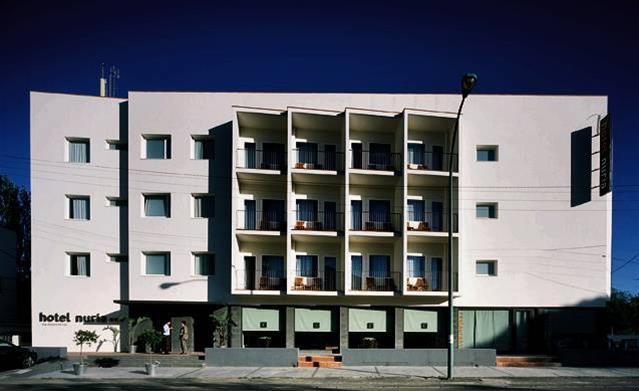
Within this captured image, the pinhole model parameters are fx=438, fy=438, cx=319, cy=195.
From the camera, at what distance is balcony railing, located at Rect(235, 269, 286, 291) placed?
23.4 metres

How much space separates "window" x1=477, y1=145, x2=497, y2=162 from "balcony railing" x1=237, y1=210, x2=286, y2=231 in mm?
11741

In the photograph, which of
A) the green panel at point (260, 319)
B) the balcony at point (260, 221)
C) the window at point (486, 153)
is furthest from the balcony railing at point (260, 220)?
the window at point (486, 153)

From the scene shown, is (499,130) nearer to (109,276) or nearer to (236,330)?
(236,330)

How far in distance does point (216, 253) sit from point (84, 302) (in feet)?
25.6

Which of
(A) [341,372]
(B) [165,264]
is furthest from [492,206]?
(B) [165,264]

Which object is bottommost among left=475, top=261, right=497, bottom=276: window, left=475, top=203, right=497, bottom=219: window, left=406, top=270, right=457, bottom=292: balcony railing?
left=406, top=270, right=457, bottom=292: balcony railing

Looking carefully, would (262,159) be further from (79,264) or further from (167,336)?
(79,264)

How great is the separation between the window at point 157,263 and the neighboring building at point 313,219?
4.7 inches

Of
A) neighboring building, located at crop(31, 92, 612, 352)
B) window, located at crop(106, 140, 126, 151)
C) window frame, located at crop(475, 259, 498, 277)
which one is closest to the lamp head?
neighboring building, located at crop(31, 92, 612, 352)

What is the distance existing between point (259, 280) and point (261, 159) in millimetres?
6664

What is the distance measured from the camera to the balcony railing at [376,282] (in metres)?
23.6

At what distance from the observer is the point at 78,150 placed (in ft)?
81.7

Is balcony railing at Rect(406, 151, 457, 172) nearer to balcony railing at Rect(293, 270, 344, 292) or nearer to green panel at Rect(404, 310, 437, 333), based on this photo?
balcony railing at Rect(293, 270, 344, 292)

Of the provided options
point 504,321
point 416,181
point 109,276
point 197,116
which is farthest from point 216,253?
point 504,321
